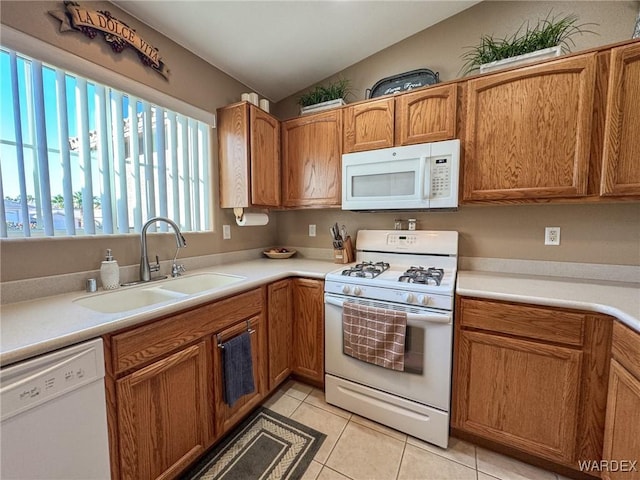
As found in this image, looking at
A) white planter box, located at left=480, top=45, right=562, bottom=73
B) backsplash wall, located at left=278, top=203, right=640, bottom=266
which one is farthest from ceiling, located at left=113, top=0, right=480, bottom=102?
backsplash wall, located at left=278, top=203, right=640, bottom=266

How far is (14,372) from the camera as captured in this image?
2.46 feet

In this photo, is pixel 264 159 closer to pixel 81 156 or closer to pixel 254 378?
pixel 81 156

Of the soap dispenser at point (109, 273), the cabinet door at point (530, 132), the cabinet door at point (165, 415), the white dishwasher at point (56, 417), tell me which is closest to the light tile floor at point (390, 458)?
the cabinet door at point (165, 415)

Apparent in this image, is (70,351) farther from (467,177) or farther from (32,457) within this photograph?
(467,177)

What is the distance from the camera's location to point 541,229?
1.79 m

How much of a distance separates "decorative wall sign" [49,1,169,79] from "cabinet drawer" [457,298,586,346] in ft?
7.73

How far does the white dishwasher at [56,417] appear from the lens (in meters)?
0.75

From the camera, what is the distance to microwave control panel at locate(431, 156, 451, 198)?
5.64 ft

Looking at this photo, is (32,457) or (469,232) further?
(469,232)

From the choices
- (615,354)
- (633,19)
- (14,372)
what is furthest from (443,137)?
(14,372)

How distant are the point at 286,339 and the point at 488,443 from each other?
1355mm

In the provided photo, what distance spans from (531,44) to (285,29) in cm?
155

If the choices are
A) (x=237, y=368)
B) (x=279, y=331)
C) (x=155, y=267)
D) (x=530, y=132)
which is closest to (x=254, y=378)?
(x=237, y=368)

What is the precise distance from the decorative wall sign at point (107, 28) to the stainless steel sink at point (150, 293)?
1.33 metres
